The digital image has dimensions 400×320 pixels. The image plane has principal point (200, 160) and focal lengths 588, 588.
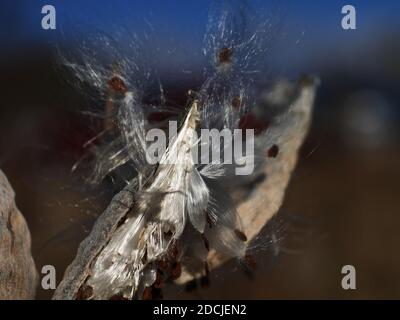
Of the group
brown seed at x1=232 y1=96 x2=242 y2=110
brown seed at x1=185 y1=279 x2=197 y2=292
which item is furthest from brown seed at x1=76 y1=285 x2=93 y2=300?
brown seed at x1=232 y1=96 x2=242 y2=110

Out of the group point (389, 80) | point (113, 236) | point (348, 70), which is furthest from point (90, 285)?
point (389, 80)

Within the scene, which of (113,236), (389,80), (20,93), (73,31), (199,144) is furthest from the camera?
(389,80)

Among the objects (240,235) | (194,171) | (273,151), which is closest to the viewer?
(194,171)

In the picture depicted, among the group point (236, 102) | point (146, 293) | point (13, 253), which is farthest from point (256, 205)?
point (13, 253)

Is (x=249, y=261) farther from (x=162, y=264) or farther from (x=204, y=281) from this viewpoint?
(x=162, y=264)

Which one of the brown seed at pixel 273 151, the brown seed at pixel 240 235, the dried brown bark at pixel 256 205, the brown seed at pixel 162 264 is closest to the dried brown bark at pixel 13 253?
the dried brown bark at pixel 256 205

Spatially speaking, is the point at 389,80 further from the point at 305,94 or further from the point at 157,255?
the point at 157,255
